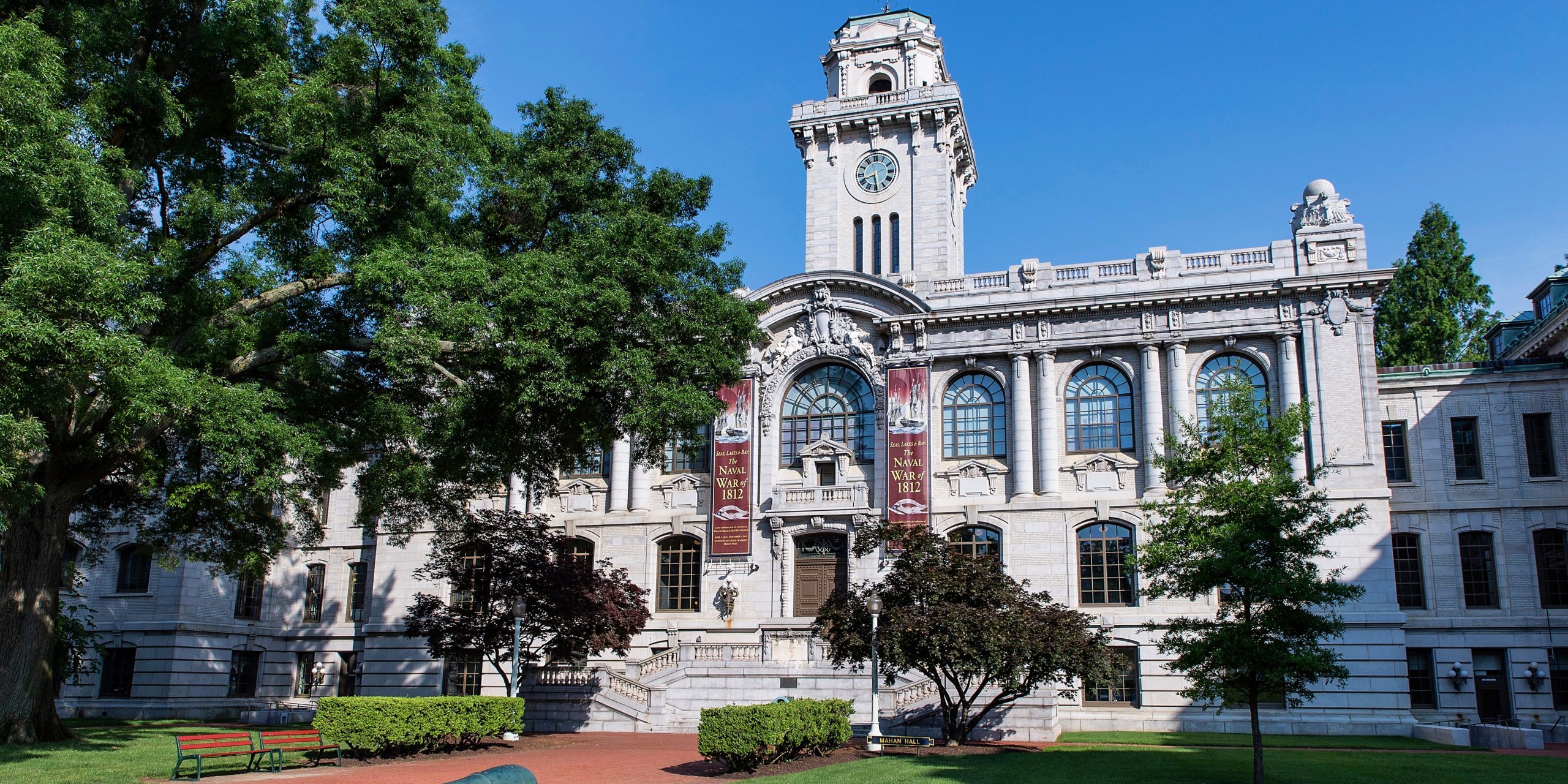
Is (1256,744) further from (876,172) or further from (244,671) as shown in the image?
(244,671)

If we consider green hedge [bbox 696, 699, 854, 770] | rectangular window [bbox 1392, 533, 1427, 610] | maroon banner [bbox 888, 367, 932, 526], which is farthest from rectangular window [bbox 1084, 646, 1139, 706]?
green hedge [bbox 696, 699, 854, 770]

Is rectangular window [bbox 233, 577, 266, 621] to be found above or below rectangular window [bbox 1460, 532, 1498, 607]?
below

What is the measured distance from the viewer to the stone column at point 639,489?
38.5 meters

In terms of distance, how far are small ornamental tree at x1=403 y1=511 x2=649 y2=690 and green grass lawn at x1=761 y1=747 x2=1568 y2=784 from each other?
11358mm

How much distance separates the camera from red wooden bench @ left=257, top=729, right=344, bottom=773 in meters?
19.0

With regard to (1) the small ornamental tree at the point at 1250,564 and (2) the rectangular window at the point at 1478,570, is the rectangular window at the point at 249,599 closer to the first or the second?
(1) the small ornamental tree at the point at 1250,564

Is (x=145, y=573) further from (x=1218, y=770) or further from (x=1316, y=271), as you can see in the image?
(x=1316, y=271)

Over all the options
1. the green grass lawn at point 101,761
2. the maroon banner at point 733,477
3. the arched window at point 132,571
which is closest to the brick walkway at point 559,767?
the green grass lawn at point 101,761

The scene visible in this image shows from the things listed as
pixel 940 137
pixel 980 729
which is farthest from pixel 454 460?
pixel 940 137

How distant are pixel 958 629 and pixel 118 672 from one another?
30685 mm

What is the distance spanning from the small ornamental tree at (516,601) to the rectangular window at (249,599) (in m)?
12.9

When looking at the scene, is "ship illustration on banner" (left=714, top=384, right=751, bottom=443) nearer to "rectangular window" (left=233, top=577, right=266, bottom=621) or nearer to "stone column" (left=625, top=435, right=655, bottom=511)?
"stone column" (left=625, top=435, right=655, bottom=511)

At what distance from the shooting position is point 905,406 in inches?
1428

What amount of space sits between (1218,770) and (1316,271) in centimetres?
1926
